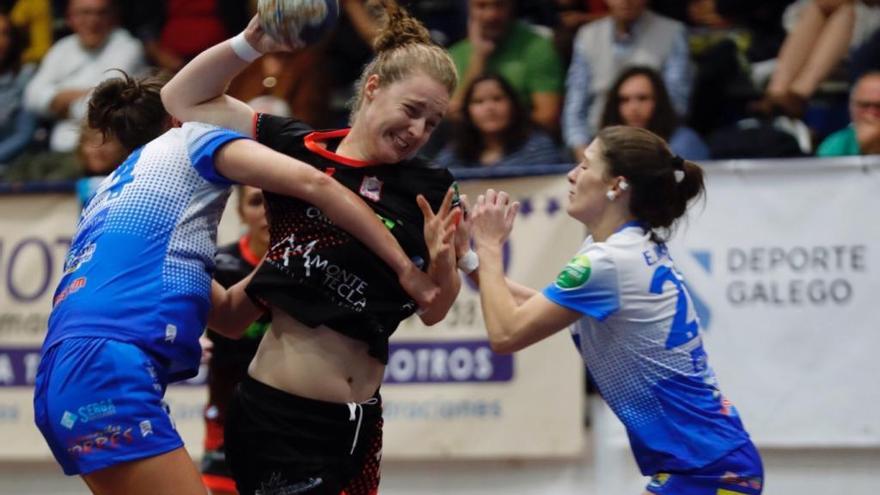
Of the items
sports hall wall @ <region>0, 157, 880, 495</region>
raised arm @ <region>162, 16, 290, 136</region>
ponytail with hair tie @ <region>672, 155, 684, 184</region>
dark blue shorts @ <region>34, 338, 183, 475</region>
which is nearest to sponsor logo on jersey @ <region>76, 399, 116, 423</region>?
dark blue shorts @ <region>34, 338, 183, 475</region>

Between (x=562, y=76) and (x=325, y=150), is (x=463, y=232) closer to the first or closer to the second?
(x=325, y=150)

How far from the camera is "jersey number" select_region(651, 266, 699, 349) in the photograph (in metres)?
3.78

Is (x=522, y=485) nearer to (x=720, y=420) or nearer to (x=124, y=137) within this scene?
(x=720, y=420)

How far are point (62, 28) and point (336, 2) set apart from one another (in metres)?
6.16

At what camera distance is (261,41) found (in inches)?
135

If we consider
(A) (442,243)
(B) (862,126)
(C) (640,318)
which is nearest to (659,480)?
(C) (640,318)

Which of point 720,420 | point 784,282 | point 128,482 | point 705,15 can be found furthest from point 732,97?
point 128,482

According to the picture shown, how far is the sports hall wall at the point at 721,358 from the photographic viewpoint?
5926mm

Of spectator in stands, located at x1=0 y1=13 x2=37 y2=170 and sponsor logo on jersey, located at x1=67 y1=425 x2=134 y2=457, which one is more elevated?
spectator in stands, located at x1=0 y1=13 x2=37 y2=170

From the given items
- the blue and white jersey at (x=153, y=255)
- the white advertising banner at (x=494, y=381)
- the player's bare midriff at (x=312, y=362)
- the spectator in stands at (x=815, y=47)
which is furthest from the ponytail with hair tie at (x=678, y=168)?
the spectator in stands at (x=815, y=47)

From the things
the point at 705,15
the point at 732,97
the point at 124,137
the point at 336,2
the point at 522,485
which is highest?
the point at 705,15

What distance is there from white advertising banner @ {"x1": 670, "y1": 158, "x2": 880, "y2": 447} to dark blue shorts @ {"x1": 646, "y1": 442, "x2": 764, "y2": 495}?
230 cm

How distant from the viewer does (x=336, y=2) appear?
337 centimetres

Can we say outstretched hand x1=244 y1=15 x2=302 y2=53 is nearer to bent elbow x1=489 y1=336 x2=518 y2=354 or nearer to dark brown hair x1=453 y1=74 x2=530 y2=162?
bent elbow x1=489 y1=336 x2=518 y2=354
